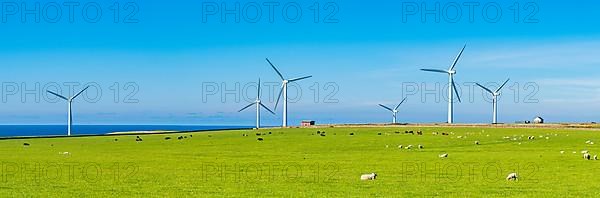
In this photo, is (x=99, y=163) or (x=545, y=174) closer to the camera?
(x=545, y=174)

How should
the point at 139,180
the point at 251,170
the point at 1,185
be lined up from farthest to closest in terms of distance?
the point at 251,170 < the point at 139,180 < the point at 1,185

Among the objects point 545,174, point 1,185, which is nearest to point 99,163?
point 1,185

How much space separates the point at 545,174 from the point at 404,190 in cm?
846

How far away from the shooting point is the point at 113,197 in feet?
72.6

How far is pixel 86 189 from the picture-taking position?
24250 mm

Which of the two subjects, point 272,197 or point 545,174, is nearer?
point 272,197

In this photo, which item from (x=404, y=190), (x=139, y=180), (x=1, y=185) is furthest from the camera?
(x=139, y=180)

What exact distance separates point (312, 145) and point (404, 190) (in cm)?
3717

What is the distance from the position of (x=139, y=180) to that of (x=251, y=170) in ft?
20.4

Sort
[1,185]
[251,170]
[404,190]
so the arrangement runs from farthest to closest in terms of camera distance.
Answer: [251,170]
[1,185]
[404,190]

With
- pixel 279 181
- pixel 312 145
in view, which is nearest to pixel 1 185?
pixel 279 181

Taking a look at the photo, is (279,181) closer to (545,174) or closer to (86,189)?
(86,189)

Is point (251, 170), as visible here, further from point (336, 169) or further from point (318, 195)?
point (318, 195)

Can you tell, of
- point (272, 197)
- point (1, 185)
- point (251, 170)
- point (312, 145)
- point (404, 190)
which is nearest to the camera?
point (272, 197)
